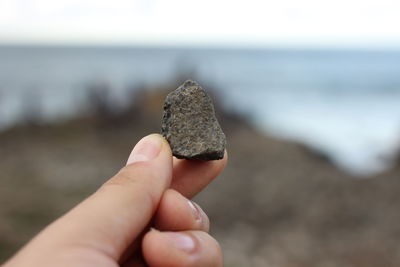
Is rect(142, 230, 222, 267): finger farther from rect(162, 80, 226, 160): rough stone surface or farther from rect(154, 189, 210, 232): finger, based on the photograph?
rect(162, 80, 226, 160): rough stone surface

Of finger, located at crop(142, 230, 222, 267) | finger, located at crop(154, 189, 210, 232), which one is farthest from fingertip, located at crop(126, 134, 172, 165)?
finger, located at crop(142, 230, 222, 267)

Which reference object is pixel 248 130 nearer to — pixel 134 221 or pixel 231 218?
pixel 231 218

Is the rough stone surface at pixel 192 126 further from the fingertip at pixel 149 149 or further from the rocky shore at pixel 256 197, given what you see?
the rocky shore at pixel 256 197

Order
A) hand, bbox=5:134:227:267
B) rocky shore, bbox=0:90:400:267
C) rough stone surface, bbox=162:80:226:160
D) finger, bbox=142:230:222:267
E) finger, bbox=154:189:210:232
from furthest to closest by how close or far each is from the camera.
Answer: rocky shore, bbox=0:90:400:267 → rough stone surface, bbox=162:80:226:160 → finger, bbox=154:189:210:232 → finger, bbox=142:230:222:267 → hand, bbox=5:134:227:267

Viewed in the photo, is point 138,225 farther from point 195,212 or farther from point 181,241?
point 195,212

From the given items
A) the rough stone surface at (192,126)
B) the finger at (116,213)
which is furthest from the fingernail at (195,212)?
the rough stone surface at (192,126)

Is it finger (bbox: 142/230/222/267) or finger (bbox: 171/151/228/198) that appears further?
finger (bbox: 171/151/228/198)

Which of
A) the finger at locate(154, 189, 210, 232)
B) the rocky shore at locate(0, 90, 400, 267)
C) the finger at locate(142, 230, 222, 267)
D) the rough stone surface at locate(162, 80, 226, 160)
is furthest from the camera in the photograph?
the rocky shore at locate(0, 90, 400, 267)

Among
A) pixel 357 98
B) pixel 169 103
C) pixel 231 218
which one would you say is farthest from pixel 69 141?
pixel 357 98

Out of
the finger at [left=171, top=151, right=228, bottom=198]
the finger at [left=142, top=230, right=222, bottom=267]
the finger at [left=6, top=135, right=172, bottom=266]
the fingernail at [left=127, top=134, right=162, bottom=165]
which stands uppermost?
the fingernail at [left=127, top=134, right=162, bottom=165]
